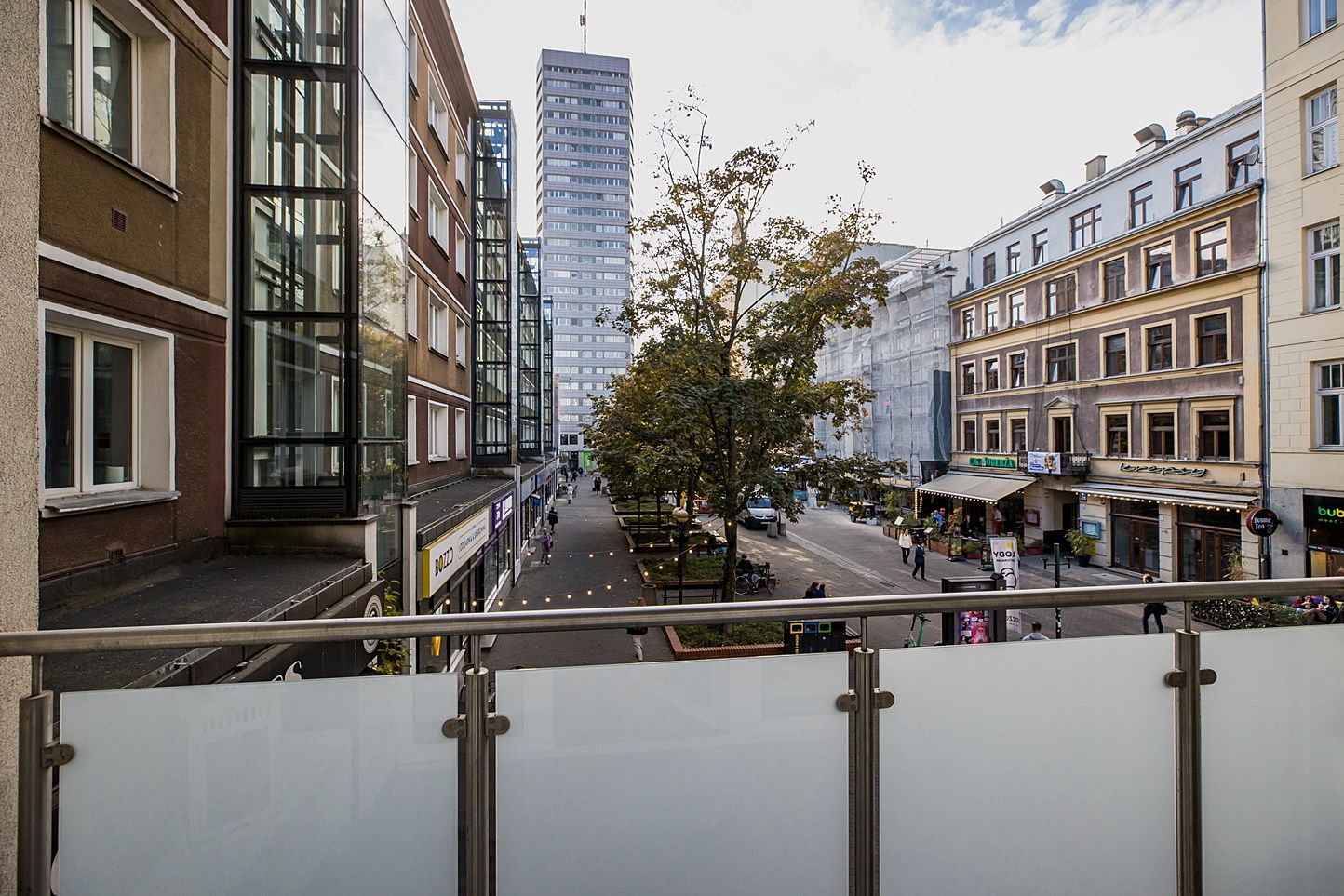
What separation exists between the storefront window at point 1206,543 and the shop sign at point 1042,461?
4.77 meters

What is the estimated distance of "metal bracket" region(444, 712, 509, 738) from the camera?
1.89 meters

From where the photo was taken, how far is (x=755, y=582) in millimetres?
20172

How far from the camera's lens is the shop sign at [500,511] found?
Result: 51.6 ft

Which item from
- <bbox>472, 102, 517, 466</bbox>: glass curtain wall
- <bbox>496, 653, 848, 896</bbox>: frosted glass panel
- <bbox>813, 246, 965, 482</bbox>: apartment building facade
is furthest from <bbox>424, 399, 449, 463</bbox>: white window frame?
<bbox>813, 246, 965, 482</bbox>: apartment building facade

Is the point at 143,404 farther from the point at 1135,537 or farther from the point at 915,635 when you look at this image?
the point at 1135,537

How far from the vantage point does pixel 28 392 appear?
2059mm

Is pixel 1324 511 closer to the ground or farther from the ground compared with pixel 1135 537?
farther from the ground

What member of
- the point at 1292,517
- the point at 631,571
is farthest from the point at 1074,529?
the point at 631,571

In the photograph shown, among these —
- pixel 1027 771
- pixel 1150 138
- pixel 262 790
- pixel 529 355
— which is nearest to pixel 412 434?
pixel 262 790

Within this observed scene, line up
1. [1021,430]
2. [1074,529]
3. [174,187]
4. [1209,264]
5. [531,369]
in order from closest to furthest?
[174,187]
[1209,264]
[1074,529]
[1021,430]
[531,369]

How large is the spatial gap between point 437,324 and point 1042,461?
2388 cm

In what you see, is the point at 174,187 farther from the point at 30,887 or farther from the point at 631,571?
the point at 631,571

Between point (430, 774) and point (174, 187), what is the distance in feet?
22.1

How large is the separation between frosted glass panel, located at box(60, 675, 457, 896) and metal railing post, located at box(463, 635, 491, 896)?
47 millimetres
